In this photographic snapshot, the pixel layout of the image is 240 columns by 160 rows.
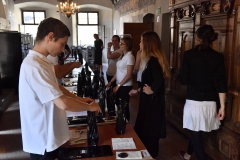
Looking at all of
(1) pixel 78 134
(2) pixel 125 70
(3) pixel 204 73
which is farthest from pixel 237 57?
(1) pixel 78 134

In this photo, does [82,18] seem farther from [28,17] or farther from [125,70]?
[125,70]

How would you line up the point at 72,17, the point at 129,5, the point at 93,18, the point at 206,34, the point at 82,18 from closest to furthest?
the point at 206,34
the point at 129,5
the point at 72,17
the point at 82,18
the point at 93,18

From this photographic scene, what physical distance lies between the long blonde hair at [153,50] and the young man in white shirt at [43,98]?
4.29ft

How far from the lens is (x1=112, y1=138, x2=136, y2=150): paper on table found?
1767 mm

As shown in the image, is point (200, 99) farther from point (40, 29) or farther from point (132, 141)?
point (40, 29)

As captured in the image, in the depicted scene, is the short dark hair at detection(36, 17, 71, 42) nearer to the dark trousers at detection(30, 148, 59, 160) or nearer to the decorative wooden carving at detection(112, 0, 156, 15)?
the dark trousers at detection(30, 148, 59, 160)

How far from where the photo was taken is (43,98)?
1.38 meters

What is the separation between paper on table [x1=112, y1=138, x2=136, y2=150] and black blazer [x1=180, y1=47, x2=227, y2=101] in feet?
3.72

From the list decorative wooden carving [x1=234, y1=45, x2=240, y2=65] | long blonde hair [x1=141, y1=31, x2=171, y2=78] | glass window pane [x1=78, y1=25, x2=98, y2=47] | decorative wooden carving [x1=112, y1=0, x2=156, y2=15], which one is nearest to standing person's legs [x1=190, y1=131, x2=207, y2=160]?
long blonde hair [x1=141, y1=31, x2=171, y2=78]

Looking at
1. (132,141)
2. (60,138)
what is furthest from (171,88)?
(60,138)

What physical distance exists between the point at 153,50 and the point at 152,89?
0.42m

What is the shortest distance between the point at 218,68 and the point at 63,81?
8.33 feet

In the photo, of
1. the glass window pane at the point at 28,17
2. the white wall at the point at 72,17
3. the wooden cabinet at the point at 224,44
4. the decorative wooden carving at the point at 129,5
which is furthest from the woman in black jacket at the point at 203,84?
the glass window pane at the point at 28,17

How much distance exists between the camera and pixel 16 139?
4.03 m
